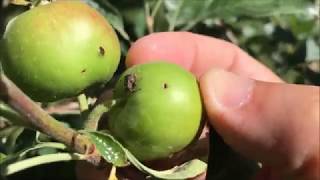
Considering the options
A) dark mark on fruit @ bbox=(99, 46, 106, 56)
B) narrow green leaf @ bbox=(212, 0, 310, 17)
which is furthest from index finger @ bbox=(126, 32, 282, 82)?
dark mark on fruit @ bbox=(99, 46, 106, 56)

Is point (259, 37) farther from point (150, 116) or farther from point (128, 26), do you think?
point (150, 116)

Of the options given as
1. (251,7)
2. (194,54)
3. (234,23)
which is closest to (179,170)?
(194,54)

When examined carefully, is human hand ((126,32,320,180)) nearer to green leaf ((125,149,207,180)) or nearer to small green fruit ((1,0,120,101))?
green leaf ((125,149,207,180))

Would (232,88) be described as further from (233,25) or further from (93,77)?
(233,25)

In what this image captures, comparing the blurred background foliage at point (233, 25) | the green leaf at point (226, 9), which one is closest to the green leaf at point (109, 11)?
the blurred background foliage at point (233, 25)

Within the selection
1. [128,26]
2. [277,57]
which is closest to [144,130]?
[128,26]

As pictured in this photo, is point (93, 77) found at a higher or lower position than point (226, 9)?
higher
